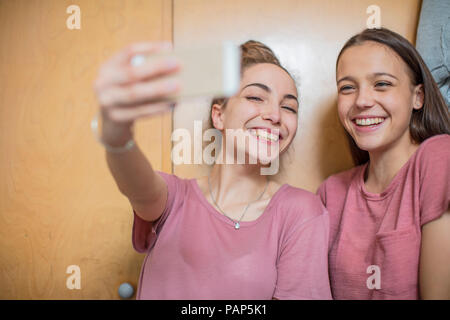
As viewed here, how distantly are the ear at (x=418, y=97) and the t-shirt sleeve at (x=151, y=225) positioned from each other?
58 centimetres

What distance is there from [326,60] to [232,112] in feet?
1.31

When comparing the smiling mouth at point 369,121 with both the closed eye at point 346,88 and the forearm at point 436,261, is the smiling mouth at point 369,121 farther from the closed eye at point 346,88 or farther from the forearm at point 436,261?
the forearm at point 436,261

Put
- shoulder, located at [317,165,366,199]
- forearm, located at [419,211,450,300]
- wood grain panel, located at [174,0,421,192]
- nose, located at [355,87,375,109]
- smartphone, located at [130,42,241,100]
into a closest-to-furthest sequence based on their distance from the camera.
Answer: smartphone, located at [130,42,241,100]
forearm, located at [419,211,450,300]
nose, located at [355,87,375,109]
shoulder, located at [317,165,366,199]
wood grain panel, located at [174,0,421,192]

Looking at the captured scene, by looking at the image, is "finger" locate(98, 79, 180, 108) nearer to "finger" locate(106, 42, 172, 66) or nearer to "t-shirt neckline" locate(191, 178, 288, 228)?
"finger" locate(106, 42, 172, 66)

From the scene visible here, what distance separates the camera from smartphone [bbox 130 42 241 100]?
42cm

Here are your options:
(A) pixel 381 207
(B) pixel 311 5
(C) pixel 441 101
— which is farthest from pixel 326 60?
(A) pixel 381 207

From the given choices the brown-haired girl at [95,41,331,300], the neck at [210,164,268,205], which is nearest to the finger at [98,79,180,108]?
the brown-haired girl at [95,41,331,300]

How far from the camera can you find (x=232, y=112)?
33.0 inches

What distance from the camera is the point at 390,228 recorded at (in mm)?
764

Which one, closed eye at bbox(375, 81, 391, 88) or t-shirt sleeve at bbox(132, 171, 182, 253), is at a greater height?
closed eye at bbox(375, 81, 391, 88)

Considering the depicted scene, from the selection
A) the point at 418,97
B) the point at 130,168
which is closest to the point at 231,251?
the point at 130,168

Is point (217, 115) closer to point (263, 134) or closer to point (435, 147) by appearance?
point (263, 134)

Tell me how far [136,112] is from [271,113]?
0.41 meters

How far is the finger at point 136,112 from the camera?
0.45 metres
